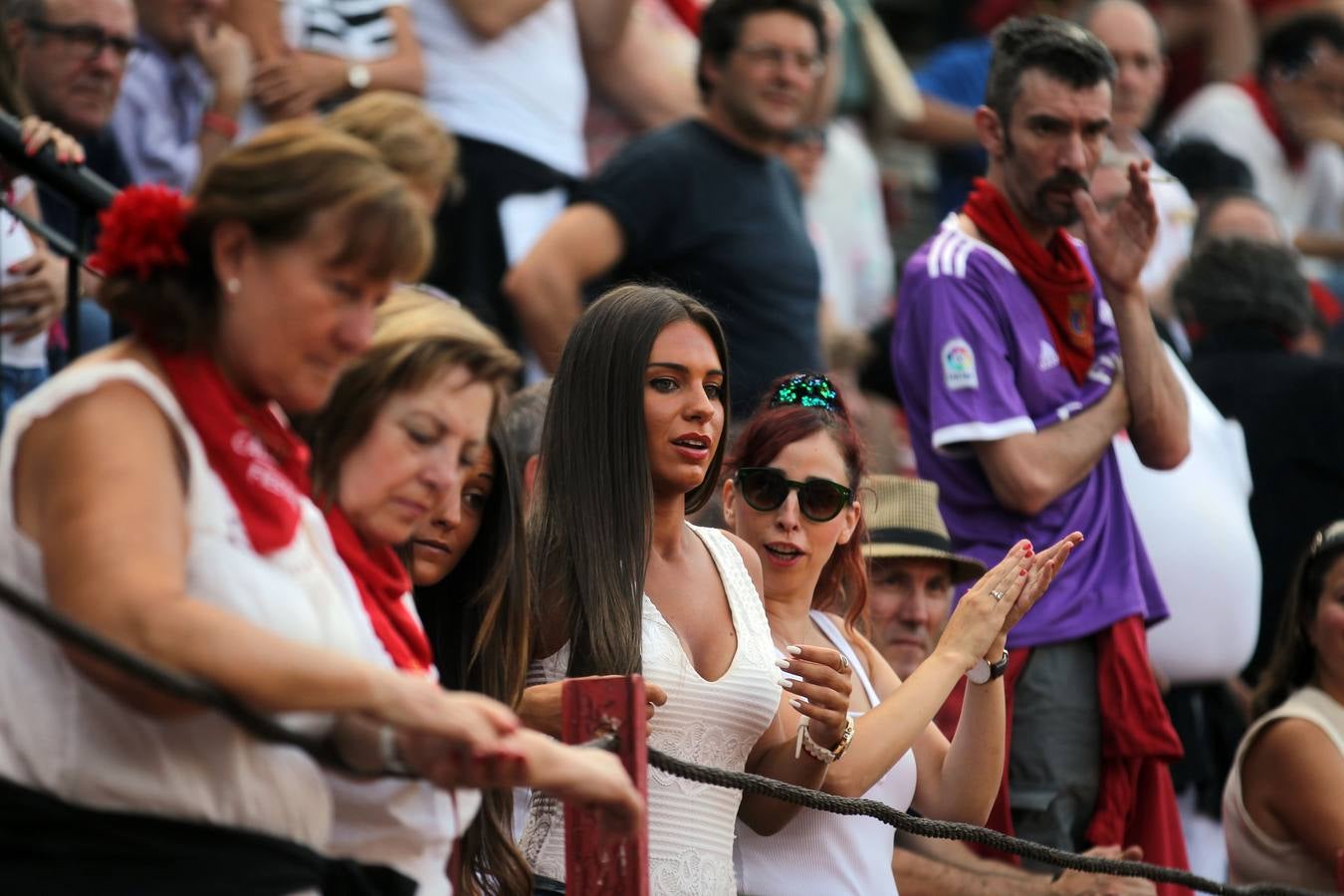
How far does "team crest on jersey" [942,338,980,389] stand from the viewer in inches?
189

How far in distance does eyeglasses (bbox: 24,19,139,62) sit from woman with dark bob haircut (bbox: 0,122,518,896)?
120 inches

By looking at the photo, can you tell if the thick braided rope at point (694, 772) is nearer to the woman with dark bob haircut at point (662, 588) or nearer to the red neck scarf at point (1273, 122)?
the woman with dark bob haircut at point (662, 588)

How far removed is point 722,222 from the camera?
6066 mm

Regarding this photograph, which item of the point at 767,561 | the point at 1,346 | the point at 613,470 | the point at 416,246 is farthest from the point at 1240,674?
the point at 416,246

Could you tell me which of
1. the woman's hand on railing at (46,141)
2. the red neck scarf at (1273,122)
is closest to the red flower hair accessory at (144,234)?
the woman's hand on railing at (46,141)

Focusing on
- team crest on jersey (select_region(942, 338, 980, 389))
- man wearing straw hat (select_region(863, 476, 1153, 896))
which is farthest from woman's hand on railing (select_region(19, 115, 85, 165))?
team crest on jersey (select_region(942, 338, 980, 389))

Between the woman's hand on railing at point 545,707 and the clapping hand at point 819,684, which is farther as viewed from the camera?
the clapping hand at point 819,684

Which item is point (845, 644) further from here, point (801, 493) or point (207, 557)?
point (207, 557)

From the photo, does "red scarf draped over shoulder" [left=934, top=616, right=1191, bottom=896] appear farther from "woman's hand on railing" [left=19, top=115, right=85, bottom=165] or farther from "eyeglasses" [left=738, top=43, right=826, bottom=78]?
"woman's hand on railing" [left=19, top=115, right=85, bottom=165]

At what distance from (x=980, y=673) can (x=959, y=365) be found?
36.9 inches

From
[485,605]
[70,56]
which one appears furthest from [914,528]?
[70,56]

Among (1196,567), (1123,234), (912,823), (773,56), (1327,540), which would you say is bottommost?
(1196,567)

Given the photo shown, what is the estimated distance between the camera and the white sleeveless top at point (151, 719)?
2.44 m

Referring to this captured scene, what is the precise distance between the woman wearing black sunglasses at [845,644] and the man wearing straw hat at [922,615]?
29 centimetres
